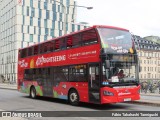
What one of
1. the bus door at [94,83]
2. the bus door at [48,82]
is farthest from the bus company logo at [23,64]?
the bus door at [94,83]

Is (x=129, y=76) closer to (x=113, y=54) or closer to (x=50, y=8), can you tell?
(x=113, y=54)

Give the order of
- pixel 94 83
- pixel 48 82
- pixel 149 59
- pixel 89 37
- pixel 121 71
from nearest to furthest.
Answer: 1. pixel 121 71
2. pixel 94 83
3. pixel 89 37
4. pixel 48 82
5. pixel 149 59

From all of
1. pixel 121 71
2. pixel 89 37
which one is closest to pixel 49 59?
pixel 89 37

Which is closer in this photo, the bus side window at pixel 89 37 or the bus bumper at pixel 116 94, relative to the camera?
the bus bumper at pixel 116 94

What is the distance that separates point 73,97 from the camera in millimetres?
16938

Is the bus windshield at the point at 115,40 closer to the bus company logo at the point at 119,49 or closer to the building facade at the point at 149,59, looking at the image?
the bus company logo at the point at 119,49

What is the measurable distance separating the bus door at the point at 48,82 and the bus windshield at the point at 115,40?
5564 mm

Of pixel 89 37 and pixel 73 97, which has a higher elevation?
pixel 89 37

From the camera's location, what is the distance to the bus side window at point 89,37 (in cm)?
1517

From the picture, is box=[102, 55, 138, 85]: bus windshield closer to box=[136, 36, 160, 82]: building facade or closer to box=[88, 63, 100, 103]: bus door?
box=[88, 63, 100, 103]: bus door

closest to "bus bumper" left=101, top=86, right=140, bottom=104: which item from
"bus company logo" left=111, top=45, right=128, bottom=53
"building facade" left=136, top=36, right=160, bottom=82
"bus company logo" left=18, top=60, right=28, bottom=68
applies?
"bus company logo" left=111, top=45, right=128, bottom=53

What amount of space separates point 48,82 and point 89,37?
541 cm

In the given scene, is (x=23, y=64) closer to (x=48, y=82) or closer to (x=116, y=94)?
(x=48, y=82)

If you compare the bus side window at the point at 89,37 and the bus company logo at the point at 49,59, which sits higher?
the bus side window at the point at 89,37
